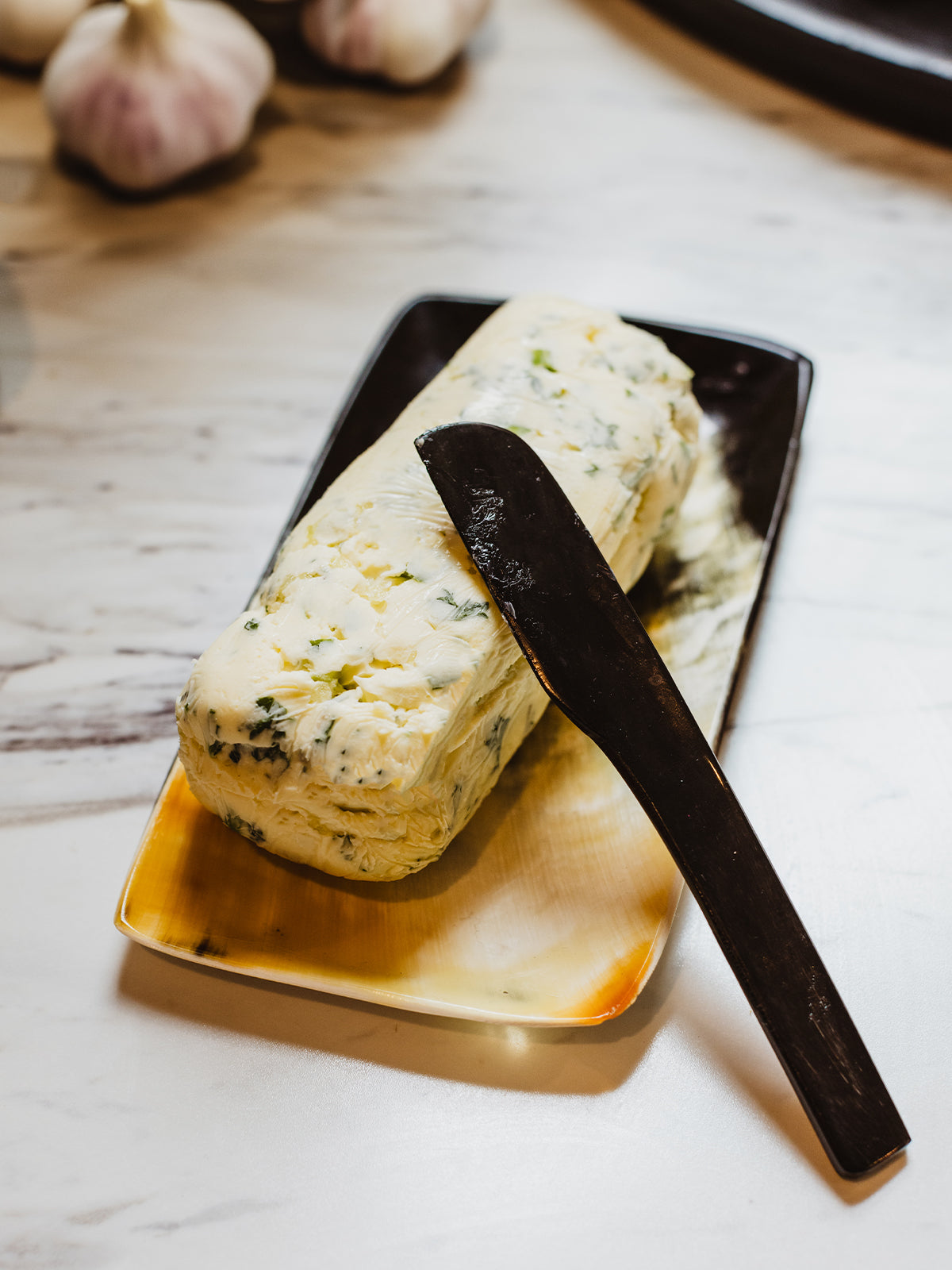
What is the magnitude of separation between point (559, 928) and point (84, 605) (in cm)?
72

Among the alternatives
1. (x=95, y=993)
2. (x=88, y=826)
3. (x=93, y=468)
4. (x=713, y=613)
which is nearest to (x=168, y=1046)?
(x=95, y=993)

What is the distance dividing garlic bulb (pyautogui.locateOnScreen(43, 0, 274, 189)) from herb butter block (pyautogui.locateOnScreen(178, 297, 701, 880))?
85cm

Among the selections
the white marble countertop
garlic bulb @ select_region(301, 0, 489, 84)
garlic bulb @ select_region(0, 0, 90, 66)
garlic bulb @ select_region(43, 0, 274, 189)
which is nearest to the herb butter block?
the white marble countertop

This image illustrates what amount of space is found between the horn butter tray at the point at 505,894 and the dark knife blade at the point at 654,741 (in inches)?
3.3

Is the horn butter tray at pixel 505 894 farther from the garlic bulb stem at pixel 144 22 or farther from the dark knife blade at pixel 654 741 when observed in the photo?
the garlic bulb stem at pixel 144 22

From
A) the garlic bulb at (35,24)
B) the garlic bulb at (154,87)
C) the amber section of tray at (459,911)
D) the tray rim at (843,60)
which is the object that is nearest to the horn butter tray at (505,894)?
the amber section of tray at (459,911)

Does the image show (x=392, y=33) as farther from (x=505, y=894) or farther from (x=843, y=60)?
(x=505, y=894)

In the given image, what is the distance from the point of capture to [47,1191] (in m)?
0.83

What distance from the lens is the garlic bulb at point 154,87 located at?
1.53m

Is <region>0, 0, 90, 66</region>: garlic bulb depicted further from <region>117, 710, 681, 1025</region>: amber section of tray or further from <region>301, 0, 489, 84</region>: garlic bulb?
<region>117, 710, 681, 1025</region>: amber section of tray

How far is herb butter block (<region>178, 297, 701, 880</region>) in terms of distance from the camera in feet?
2.76

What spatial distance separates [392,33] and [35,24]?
2.09 ft

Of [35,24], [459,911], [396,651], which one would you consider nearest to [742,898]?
[459,911]

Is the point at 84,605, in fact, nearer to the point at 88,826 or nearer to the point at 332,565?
the point at 88,826
